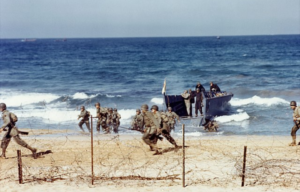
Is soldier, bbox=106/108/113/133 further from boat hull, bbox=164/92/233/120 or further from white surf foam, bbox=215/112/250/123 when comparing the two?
white surf foam, bbox=215/112/250/123

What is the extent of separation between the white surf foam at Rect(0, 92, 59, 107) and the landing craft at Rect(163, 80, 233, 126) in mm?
12238

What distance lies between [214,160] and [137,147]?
9.87ft

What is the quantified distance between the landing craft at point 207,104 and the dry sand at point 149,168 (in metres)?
5.59

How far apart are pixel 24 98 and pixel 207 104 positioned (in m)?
16.7

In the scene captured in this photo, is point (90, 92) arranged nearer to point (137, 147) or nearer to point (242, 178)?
point (137, 147)

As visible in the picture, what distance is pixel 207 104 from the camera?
20.3m

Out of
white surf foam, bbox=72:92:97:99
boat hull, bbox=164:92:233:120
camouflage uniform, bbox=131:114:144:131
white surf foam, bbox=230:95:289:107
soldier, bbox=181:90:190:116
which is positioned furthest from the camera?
white surf foam, bbox=72:92:97:99

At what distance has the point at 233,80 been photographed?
1657 inches

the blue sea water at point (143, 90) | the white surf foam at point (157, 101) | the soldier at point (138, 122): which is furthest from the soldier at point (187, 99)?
the white surf foam at point (157, 101)

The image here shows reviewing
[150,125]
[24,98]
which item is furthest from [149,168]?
[24,98]

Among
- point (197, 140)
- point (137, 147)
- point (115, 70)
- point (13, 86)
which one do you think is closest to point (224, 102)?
point (197, 140)

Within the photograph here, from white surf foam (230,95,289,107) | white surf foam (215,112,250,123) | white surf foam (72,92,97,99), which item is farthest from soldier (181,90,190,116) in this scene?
white surf foam (72,92,97,99)

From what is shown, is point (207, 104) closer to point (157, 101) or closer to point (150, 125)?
point (150, 125)

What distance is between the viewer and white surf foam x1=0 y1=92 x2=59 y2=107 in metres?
29.2
